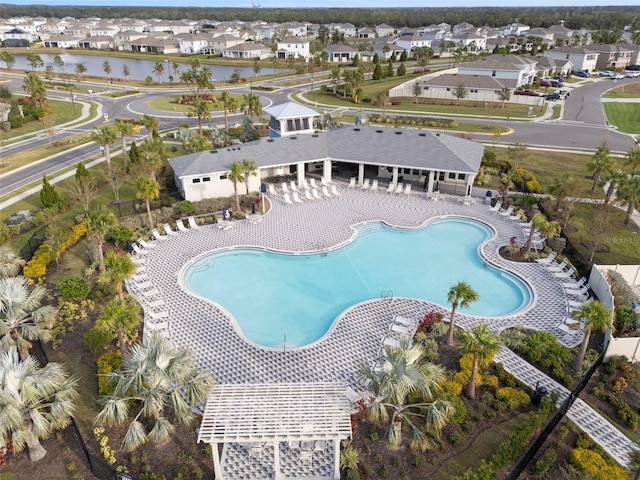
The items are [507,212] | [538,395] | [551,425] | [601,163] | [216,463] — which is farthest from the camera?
[601,163]

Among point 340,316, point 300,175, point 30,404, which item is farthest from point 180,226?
point 30,404

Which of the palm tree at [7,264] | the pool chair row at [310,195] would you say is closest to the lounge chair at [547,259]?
the pool chair row at [310,195]

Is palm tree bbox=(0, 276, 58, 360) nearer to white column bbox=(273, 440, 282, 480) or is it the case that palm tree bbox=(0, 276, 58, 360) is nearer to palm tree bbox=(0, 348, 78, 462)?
palm tree bbox=(0, 348, 78, 462)

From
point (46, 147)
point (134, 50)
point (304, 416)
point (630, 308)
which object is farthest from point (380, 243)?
point (134, 50)

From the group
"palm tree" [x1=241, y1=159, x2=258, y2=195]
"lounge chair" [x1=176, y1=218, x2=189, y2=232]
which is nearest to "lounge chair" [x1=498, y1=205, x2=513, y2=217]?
"palm tree" [x1=241, y1=159, x2=258, y2=195]

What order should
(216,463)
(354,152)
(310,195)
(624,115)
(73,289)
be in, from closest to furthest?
(216,463) → (73,289) → (310,195) → (354,152) → (624,115)

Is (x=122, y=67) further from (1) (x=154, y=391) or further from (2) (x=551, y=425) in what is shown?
(2) (x=551, y=425)
